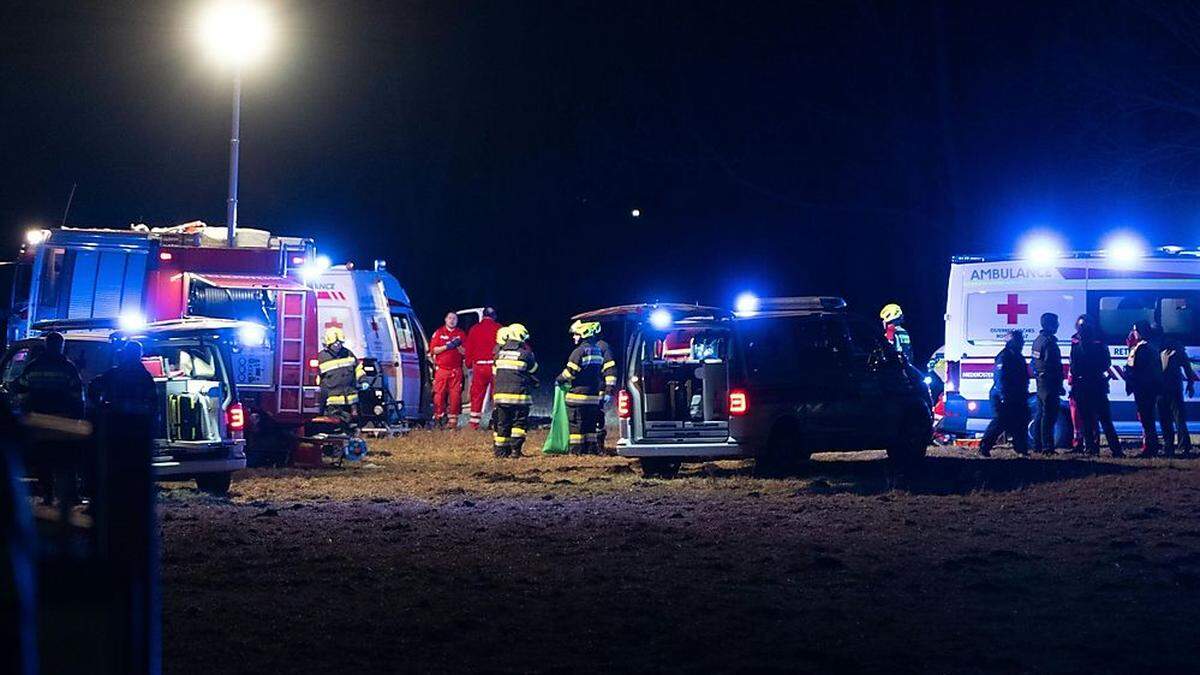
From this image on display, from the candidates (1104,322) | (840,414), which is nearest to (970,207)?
(1104,322)

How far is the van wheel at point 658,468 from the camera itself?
17.3m

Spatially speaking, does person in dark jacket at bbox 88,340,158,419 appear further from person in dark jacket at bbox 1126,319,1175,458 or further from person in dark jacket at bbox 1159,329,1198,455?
person in dark jacket at bbox 1159,329,1198,455

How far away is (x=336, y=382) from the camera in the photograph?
20.2m

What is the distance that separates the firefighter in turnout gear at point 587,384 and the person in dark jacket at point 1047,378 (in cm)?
502

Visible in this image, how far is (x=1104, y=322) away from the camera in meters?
20.5

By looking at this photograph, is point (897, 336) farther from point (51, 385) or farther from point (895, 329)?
point (51, 385)

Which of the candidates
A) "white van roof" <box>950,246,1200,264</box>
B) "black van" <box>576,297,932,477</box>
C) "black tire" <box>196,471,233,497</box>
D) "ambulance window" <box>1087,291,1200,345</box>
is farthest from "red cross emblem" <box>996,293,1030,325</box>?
"black tire" <box>196,471,233,497</box>

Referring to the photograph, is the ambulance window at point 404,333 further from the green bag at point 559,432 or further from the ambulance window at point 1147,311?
the ambulance window at point 1147,311

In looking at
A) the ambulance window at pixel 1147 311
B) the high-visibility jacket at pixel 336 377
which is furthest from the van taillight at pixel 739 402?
the ambulance window at pixel 1147 311

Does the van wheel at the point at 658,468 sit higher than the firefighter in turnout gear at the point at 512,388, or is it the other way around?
the firefighter in turnout gear at the point at 512,388

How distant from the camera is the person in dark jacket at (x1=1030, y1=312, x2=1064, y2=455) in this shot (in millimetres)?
19062

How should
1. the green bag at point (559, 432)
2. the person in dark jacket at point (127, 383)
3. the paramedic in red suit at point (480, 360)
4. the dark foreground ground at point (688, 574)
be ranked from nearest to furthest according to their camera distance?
the dark foreground ground at point (688, 574) → the person in dark jacket at point (127, 383) → the green bag at point (559, 432) → the paramedic in red suit at point (480, 360)

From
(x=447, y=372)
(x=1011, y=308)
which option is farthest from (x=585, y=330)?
(x=447, y=372)

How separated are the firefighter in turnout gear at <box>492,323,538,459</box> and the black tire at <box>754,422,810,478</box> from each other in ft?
13.2
